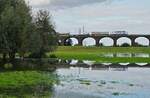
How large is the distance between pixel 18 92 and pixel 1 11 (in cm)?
4080

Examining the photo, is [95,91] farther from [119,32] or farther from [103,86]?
[119,32]

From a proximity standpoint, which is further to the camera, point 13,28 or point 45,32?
point 45,32

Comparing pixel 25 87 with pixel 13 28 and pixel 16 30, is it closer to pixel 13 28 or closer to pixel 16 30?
pixel 13 28

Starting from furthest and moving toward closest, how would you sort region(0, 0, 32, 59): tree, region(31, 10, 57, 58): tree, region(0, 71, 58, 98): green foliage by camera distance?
region(31, 10, 57, 58): tree → region(0, 0, 32, 59): tree → region(0, 71, 58, 98): green foliage

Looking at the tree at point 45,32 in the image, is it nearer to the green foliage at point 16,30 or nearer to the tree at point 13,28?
the green foliage at point 16,30

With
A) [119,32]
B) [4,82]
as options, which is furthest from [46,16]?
[119,32]

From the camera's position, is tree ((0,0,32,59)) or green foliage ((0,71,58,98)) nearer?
green foliage ((0,71,58,98))

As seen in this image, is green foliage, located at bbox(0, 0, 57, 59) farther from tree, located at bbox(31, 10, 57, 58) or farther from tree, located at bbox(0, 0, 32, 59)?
tree, located at bbox(31, 10, 57, 58)

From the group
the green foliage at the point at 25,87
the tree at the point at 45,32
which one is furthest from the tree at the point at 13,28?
the green foliage at the point at 25,87

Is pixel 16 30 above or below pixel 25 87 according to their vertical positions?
above

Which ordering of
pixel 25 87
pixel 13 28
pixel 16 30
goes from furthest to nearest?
pixel 16 30
pixel 13 28
pixel 25 87

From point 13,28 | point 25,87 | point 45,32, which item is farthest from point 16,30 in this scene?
point 25,87

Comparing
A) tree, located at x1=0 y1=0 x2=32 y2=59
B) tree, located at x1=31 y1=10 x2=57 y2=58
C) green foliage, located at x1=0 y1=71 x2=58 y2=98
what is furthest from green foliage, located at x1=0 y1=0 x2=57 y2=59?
green foliage, located at x1=0 y1=71 x2=58 y2=98

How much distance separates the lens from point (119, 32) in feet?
641
